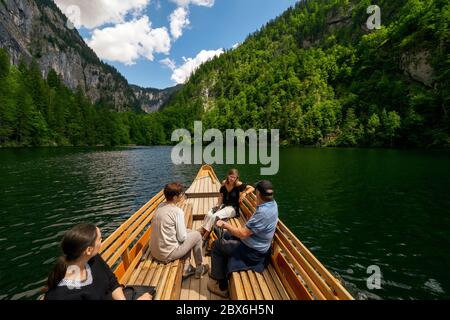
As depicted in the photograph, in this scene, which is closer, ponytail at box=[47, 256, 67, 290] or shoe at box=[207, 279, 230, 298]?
ponytail at box=[47, 256, 67, 290]

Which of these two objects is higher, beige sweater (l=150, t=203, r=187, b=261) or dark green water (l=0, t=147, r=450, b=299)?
beige sweater (l=150, t=203, r=187, b=261)

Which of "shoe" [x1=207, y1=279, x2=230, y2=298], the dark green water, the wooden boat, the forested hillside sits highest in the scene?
the forested hillside

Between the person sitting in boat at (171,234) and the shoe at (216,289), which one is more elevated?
the person sitting in boat at (171,234)

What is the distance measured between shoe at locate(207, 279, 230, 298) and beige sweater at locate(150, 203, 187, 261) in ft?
3.99

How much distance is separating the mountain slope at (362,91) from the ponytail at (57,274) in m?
93.9

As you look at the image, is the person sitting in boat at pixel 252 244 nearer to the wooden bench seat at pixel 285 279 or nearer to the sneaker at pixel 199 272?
the wooden bench seat at pixel 285 279

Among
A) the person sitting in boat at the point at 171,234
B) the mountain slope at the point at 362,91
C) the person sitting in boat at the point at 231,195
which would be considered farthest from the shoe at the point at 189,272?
the mountain slope at the point at 362,91

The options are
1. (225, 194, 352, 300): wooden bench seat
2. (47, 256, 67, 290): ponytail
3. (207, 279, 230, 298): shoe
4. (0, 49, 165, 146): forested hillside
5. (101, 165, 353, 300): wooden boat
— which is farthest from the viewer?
(0, 49, 165, 146): forested hillside

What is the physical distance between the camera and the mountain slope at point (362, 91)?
84250 mm

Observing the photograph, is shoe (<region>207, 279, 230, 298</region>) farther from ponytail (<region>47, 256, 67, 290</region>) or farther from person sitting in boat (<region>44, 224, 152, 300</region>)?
ponytail (<region>47, 256, 67, 290</region>)

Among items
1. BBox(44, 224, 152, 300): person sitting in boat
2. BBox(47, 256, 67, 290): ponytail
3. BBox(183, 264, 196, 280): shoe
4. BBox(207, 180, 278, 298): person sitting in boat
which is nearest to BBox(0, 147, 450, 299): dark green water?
BBox(207, 180, 278, 298): person sitting in boat

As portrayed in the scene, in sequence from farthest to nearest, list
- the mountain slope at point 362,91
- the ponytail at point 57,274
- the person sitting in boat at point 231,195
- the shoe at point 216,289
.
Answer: the mountain slope at point 362,91
the person sitting in boat at point 231,195
the shoe at point 216,289
the ponytail at point 57,274

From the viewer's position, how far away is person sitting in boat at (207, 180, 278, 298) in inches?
224

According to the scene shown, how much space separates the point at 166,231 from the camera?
6.07 meters
